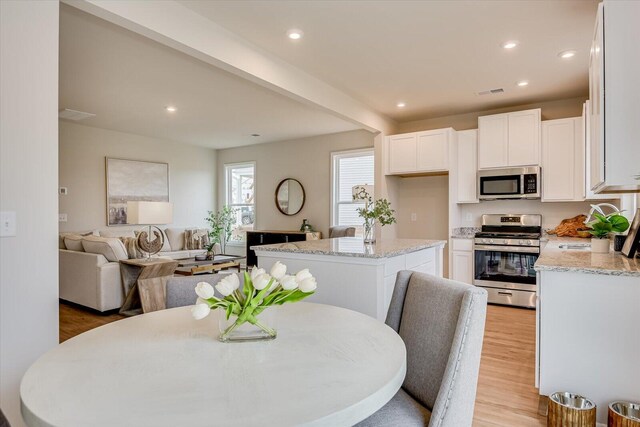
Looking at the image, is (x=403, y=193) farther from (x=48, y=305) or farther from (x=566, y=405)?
(x=48, y=305)

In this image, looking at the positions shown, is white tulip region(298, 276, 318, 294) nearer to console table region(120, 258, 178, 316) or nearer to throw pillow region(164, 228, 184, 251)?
console table region(120, 258, 178, 316)

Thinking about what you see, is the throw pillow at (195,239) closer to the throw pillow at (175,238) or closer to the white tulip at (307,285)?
the throw pillow at (175,238)

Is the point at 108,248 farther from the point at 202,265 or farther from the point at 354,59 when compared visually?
the point at 354,59

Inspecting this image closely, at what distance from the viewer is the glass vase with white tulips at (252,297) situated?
45.1 inches

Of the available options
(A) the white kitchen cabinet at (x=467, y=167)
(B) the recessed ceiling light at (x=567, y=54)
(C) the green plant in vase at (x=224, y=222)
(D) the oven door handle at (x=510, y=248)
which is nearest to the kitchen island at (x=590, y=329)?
(B) the recessed ceiling light at (x=567, y=54)

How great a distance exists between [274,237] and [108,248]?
2.88m

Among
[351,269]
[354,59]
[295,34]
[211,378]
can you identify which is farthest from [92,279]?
[211,378]

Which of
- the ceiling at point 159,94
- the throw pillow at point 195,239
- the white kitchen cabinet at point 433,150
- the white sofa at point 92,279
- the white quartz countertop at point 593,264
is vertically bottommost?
the white sofa at point 92,279

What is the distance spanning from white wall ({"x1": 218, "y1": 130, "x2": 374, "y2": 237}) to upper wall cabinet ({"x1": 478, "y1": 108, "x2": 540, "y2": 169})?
1867 millimetres

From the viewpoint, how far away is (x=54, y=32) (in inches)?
73.4

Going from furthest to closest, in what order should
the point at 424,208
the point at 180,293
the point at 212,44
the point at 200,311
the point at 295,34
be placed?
Result: the point at 424,208 → the point at 295,34 → the point at 212,44 → the point at 180,293 → the point at 200,311

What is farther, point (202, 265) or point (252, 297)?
point (202, 265)

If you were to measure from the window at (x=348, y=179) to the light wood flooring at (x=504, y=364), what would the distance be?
8.79 feet

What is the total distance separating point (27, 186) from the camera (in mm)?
1728
